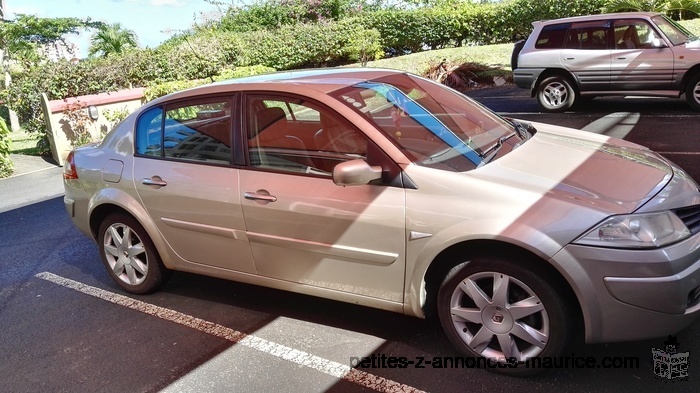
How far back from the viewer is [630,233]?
2598mm

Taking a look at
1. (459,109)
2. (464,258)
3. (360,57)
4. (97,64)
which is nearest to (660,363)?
(464,258)

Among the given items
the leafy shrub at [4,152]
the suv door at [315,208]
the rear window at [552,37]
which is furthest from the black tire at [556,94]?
the leafy shrub at [4,152]

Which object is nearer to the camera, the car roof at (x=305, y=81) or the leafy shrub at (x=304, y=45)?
the car roof at (x=305, y=81)

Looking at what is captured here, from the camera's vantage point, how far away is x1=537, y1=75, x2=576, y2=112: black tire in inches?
403

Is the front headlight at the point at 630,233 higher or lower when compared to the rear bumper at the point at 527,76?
higher

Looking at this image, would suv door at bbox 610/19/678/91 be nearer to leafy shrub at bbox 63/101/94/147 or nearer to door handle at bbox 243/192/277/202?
door handle at bbox 243/192/277/202

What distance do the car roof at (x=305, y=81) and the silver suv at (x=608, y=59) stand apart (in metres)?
7.04

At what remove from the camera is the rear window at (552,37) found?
1012 cm

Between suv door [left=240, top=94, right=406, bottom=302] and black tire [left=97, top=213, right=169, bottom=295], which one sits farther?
black tire [left=97, top=213, right=169, bottom=295]

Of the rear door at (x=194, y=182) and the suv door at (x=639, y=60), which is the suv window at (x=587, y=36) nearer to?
the suv door at (x=639, y=60)

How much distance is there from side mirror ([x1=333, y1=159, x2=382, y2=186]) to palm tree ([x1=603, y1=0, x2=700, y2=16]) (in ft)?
51.3

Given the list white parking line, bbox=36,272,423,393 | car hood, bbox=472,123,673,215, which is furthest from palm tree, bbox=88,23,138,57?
car hood, bbox=472,123,673,215

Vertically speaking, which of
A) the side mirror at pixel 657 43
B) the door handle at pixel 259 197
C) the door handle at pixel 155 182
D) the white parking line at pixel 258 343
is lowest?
the white parking line at pixel 258 343

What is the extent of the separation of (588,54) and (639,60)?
0.83m
